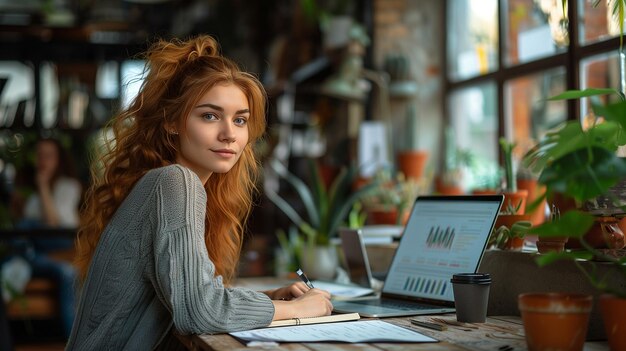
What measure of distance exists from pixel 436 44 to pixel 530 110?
1.12 m

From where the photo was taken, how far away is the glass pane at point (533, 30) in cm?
406

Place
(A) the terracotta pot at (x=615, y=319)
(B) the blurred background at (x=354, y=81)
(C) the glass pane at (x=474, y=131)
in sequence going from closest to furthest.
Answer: (A) the terracotta pot at (x=615, y=319), (B) the blurred background at (x=354, y=81), (C) the glass pane at (x=474, y=131)

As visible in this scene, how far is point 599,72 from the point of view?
3773 mm

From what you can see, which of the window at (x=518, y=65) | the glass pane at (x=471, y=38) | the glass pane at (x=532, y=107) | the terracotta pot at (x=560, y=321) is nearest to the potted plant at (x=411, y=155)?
the window at (x=518, y=65)

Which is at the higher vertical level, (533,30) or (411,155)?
(533,30)

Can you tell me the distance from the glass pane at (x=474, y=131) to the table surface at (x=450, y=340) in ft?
9.14

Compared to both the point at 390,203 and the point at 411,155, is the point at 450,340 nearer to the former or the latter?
the point at 390,203

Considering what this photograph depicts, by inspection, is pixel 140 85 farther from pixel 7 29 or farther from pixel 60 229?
pixel 7 29

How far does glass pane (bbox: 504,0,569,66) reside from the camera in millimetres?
4062

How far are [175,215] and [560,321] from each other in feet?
2.64

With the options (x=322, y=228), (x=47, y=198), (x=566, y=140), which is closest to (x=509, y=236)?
(x=566, y=140)

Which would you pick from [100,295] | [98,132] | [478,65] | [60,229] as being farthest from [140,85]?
[98,132]

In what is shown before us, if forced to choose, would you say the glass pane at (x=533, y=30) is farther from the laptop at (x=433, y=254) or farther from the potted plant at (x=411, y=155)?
the laptop at (x=433, y=254)

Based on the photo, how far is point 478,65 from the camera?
195 inches
